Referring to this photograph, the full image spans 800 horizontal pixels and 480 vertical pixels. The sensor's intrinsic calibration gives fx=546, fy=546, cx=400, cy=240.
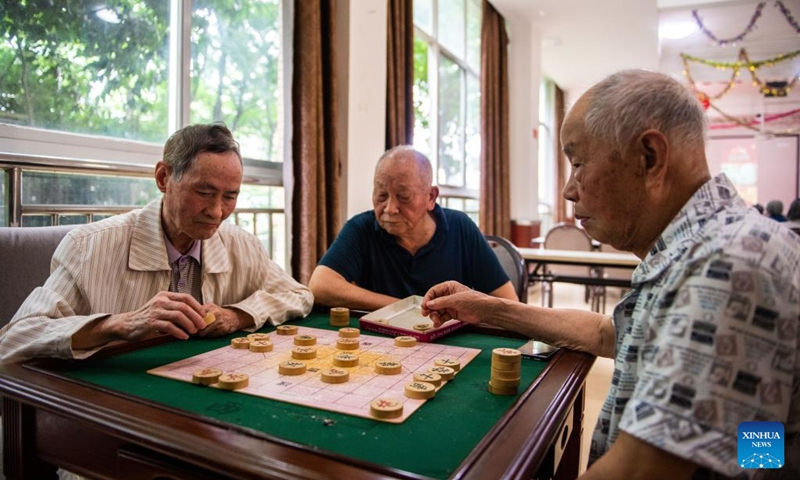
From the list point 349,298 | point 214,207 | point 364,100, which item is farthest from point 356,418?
point 364,100

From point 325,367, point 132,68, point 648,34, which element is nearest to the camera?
point 325,367

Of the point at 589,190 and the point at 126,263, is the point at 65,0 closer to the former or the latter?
the point at 126,263

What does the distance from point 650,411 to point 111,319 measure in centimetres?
111

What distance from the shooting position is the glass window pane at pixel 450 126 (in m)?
5.72

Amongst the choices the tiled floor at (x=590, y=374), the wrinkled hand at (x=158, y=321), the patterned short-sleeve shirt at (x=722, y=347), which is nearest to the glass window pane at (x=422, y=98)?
the tiled floor at (x=590, y=374)

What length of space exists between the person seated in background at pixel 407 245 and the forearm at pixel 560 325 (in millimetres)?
759

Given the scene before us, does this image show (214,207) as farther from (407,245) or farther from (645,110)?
(645,110)

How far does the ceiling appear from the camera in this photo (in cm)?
659

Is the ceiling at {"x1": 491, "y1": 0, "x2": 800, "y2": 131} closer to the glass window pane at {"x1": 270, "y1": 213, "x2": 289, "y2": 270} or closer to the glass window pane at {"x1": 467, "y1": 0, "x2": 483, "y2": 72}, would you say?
the glass window pane at {"x1": 467, "y1": 0, "x2": 483, "y2": 72}

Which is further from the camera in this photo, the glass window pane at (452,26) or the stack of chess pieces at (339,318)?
the glass window pane at (452,26)

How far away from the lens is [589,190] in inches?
38.1

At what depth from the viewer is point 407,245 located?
7.59 ft

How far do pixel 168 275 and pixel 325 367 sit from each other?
68 cm

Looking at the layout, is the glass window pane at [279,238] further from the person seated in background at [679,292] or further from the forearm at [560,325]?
the person seated in background at [679,292]
